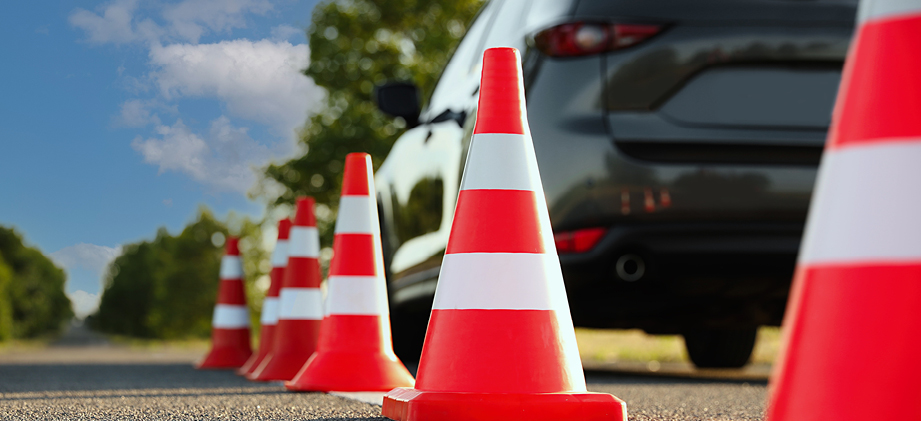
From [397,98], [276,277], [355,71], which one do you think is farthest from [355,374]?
[355,71]

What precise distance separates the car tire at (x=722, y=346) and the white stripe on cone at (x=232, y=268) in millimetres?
3799

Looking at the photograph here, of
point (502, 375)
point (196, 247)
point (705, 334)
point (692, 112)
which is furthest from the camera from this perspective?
point (196, 247)

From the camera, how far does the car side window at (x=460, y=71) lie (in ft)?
18.0

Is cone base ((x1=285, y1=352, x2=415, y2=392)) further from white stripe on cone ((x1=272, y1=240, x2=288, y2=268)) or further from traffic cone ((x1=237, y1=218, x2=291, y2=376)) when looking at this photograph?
white stripe on cone ((x1=272, y1=240, x2=288, y2=268))

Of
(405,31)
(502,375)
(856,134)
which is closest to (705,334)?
(502,375)

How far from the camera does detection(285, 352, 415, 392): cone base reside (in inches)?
167

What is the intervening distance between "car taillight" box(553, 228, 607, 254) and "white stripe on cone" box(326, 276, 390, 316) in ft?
2.58

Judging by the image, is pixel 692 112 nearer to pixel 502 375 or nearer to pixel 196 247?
pixel 502 375

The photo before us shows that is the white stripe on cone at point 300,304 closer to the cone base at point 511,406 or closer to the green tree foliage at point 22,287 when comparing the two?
the cone base at point 511,406

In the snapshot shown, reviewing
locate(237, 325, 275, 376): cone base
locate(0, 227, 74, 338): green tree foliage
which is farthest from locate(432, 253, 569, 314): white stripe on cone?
locate(0, 227, 74, 338): green tree foliage

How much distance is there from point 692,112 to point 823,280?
102 inches

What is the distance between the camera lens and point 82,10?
14.7ft

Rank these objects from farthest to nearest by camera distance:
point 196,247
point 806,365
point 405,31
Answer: point 196,247 → point 405,31 → point 806,365

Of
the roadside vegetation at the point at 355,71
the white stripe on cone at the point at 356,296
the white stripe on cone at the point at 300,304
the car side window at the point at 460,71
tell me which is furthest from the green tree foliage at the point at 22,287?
the white stripe on cone at the point at 356,296
